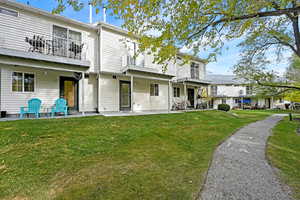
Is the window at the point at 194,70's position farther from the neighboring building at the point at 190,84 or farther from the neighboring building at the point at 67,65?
the neighboring building at the point at 67,65

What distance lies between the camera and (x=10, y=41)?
28.3 ft

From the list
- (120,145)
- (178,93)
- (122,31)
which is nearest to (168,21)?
(120,145)

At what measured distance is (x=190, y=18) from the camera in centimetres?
457

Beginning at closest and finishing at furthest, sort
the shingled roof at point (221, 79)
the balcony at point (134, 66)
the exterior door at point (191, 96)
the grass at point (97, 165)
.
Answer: the grass at point (97, 165), the balcony at point (134, 66), the exterior door at point (191, 96), the shingled roof at point (221, 79)

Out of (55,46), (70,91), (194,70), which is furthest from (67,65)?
(194,70)

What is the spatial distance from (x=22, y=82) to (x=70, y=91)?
263 cm

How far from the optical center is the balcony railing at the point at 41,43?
8.66 meters

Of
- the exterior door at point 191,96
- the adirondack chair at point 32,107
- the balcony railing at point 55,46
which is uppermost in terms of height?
the balcony railing at point 55,46

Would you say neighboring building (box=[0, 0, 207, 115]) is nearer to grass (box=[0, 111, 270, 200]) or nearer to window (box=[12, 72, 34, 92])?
window (box=[12, 72, 34, 92])

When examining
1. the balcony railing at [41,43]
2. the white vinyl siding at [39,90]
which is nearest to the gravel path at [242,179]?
the white vinyl siding at [39,90]

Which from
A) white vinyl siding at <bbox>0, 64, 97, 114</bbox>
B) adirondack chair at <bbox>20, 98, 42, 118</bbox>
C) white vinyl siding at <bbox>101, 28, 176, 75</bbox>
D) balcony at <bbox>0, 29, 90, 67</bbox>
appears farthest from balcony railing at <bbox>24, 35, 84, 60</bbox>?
adirondack chair at <bbox>20, 98, 42, 118</bbox>

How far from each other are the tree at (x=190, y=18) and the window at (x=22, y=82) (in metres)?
7.11

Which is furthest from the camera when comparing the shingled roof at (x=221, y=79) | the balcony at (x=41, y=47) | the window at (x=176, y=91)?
the shingled roof at (x=221, y=79)

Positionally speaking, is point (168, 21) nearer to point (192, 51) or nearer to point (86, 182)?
point (192, 51)
